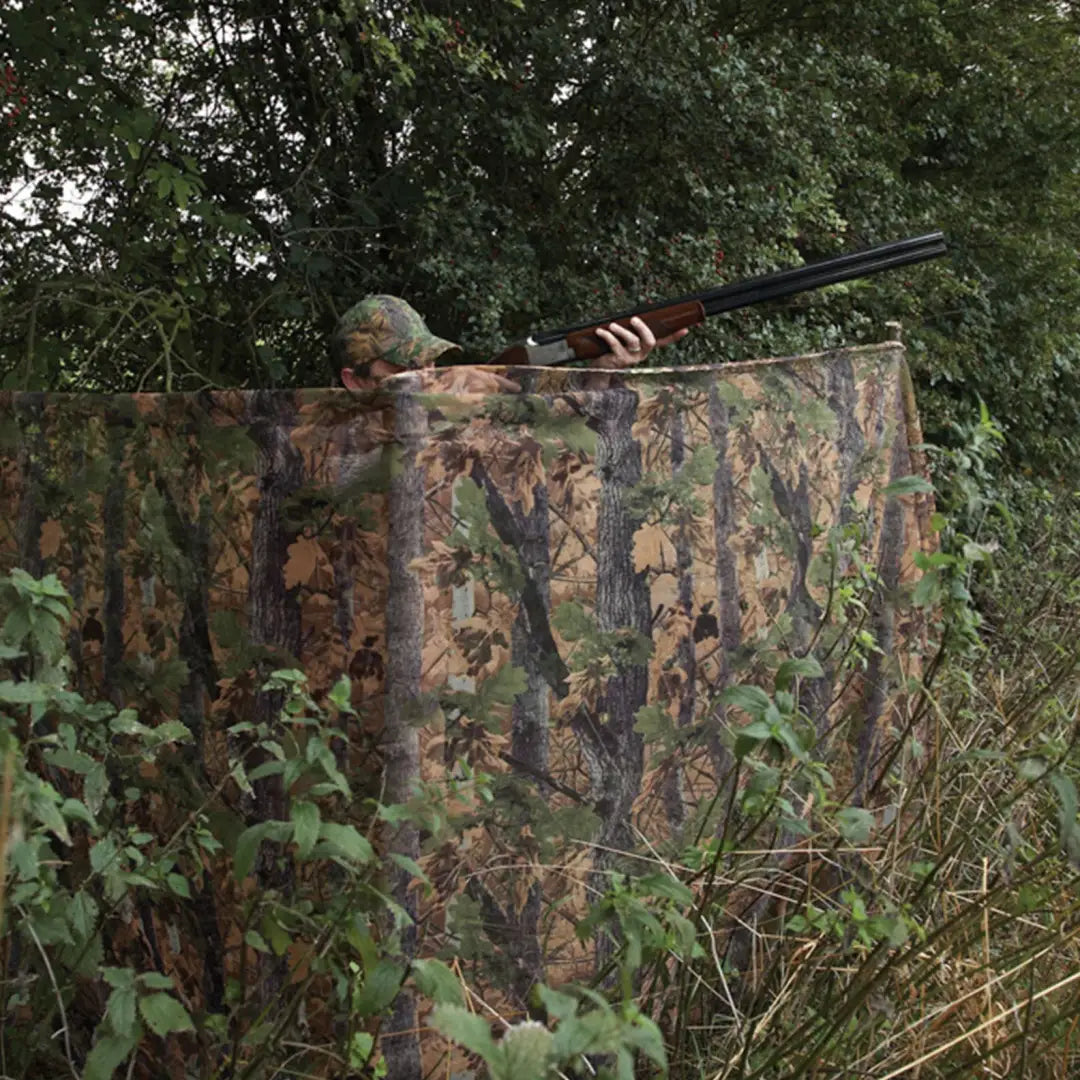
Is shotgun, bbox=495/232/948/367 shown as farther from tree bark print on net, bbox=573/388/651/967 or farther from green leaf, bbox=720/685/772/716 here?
green leaf, bbox=720/685/772/716

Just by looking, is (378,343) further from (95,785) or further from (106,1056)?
(106,1056)

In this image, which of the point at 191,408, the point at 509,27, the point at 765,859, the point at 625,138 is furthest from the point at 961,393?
the point at 191,408

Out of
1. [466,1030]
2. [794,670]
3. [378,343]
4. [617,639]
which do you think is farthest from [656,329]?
[466,1030]

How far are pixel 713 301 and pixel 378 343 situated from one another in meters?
0.99

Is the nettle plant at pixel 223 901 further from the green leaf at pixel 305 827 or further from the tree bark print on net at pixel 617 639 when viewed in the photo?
the tree bark print on net at pixel 617 639

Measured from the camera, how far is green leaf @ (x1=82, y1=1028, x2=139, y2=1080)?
1.73 metres

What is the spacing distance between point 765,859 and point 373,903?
45.5 inches

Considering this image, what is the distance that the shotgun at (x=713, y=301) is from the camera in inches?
161

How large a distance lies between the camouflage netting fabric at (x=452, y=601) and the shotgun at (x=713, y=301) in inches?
37.7

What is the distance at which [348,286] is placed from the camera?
23.3 feet

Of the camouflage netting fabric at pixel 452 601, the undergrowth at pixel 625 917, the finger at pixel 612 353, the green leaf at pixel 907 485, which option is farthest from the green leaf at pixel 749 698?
the finger at pixel 612 353

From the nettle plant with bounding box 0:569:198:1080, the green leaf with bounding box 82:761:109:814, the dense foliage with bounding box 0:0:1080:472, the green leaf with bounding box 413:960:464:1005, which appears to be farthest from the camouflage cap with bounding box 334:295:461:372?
the green leaf with bounding box 413:960:464:1005

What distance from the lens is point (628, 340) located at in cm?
412

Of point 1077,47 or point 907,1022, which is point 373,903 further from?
point 1077,47
